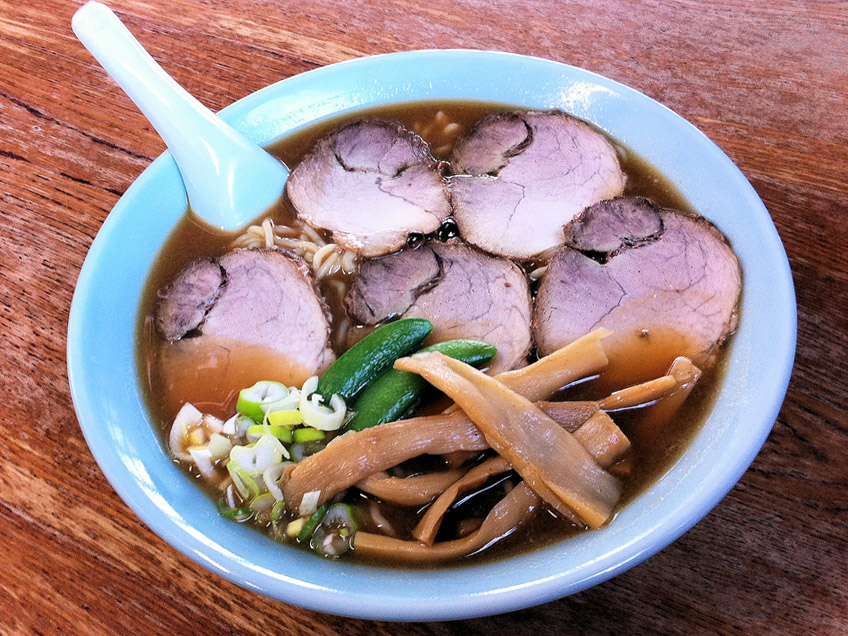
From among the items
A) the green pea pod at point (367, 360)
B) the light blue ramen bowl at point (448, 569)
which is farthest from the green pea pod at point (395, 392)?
the light blue ramen bowl at point (448, 569)

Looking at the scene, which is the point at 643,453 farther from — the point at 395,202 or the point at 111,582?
the point at 111,582

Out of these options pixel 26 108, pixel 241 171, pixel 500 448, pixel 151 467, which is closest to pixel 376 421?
pixel 500 448

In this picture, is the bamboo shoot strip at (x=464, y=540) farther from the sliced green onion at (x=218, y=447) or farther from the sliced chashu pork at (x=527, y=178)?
the sliced chashu pork at (x=527, y=178)

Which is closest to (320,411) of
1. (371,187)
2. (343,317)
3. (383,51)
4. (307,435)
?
(307,435)

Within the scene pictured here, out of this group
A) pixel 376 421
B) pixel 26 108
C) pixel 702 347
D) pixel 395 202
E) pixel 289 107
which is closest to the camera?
pixel 376 421

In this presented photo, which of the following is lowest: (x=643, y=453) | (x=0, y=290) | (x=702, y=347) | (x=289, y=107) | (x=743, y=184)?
(x=0, y=290)

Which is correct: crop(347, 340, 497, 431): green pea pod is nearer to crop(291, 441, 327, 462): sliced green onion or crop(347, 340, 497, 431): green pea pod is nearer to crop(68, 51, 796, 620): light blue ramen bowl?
crop(291, 441, 327, 462): sliced green onion
